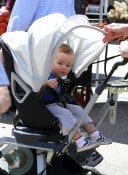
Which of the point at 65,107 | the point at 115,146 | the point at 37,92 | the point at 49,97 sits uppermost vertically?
the point at 37,92

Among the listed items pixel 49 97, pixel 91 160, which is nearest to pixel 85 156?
pixel 91 160

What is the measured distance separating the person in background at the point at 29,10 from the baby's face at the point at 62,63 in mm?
360

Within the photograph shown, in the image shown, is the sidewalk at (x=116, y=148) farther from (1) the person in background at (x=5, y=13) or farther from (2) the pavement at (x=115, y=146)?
(1) the person in background at (x=5, y=13)

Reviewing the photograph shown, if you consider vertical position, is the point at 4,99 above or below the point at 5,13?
below

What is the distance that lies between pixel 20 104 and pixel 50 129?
268 mm

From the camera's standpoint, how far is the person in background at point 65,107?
11.5 ft

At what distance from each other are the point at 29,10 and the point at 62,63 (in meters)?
0.45

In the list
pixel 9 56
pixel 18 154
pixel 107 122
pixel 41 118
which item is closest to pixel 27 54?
pixel 9 56

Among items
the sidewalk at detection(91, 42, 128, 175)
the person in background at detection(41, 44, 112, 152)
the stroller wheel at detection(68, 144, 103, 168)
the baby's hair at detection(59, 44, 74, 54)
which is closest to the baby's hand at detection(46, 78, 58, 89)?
the person in background at detection(41, 44, 112, 152)

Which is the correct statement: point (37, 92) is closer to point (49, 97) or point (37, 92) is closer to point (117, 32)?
point (49, 97)

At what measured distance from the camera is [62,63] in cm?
362

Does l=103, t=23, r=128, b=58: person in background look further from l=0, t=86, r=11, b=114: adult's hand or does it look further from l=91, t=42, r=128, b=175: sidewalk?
l=91, t=42, r=128, b=175: sidewalk

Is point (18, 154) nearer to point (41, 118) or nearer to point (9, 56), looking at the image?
point (41, 118)

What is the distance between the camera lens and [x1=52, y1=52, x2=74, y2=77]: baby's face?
142 inches
